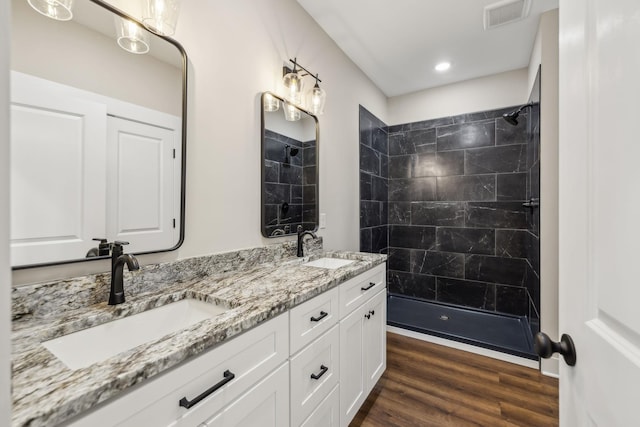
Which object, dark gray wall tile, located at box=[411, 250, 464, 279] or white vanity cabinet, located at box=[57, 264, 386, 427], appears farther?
dark gray wall tile, located at box=[411, 250, 464, 279]

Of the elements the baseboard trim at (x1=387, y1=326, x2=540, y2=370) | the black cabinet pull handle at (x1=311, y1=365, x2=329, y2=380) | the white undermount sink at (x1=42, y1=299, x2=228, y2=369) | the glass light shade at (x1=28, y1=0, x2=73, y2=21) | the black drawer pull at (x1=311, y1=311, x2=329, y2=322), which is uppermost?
the glass light shade at (x1=28, y1=0, x2=73, y2=21)

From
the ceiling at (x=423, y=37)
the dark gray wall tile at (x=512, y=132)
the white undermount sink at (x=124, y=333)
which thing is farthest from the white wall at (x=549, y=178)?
the white undermount sink at (x=124, y=333)

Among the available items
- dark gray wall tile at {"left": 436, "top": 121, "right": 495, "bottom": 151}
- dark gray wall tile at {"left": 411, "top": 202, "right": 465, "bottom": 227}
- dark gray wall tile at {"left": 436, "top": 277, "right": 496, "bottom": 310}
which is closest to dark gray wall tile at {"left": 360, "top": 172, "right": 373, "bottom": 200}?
dark gray wall tile at {"left": 411, "top": 202, "right": 465, "bottom": 227}

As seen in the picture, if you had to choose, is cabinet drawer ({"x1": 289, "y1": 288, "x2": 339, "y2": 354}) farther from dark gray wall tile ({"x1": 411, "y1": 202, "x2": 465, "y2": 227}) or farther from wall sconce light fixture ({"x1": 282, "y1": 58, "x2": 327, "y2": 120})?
dark gray wall tile ({"x1": 411, "y1": 202, "x2": 465, "y2": 227})

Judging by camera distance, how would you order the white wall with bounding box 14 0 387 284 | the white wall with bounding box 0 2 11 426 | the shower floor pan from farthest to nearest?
the shower floor pan < the white wall with bounding box 14 0 387 284 < the white wall with bounding box 0 2 11 426

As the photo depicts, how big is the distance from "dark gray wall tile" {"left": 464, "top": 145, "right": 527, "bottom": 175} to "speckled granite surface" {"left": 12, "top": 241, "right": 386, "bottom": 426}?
223cm

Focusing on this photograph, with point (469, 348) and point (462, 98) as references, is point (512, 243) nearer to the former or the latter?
point (469, 348)

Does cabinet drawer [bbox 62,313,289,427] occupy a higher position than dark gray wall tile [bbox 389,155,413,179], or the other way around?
dark gray wall tile [bbox 389,155,413,179]

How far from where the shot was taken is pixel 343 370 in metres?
1.51

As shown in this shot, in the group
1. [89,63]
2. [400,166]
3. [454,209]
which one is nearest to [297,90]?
[89,63]

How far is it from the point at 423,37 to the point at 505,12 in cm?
59

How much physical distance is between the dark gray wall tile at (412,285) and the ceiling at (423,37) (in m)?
2.32

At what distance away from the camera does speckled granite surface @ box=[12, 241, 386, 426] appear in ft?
1.81

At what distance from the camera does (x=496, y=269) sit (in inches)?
122
